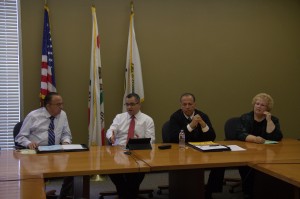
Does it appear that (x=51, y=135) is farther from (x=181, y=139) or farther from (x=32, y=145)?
(x=181, y=139)

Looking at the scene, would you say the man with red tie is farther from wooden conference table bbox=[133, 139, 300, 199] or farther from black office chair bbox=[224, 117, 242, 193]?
black office chair bbox=[224, 117, 242, 193]

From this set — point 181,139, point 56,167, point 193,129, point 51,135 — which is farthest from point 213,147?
point 51,135

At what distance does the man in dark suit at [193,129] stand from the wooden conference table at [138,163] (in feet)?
1.05

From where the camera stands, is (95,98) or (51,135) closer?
(51,135)

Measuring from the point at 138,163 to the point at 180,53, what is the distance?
9.35ft

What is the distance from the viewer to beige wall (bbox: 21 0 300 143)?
4.96m

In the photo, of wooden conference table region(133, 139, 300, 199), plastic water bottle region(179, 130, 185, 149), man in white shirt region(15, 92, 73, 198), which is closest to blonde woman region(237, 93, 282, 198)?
wooden conference table region(133, 139, 300, 199)

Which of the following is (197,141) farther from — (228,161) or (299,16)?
(299,16)

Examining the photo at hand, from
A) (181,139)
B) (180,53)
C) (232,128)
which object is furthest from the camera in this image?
(180,53)

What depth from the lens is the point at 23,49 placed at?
4848 mm

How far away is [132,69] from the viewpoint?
16.5 feet

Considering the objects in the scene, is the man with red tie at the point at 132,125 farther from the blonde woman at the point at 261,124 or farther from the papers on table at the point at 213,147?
the blonde woman at the point at 261,124

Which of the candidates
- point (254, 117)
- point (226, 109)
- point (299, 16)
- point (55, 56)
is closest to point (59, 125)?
point (55, 56)

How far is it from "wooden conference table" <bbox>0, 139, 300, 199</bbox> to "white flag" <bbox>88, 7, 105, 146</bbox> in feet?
4.31
